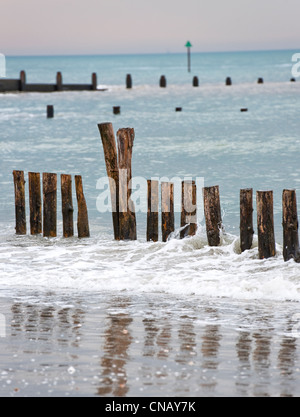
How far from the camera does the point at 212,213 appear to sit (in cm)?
993

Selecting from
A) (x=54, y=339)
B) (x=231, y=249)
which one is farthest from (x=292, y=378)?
(x=231, y=249)

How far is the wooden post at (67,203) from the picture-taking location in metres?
11.0

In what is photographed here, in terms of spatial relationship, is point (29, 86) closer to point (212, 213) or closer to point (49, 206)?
point (49, 206)

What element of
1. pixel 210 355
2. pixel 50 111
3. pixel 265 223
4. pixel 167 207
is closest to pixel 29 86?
pixel 50 111

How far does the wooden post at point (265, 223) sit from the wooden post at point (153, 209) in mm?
1756

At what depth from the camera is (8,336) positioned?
6.31 m

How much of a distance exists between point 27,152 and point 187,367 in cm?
2154

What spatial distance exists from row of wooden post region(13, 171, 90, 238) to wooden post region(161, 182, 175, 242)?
1.36m

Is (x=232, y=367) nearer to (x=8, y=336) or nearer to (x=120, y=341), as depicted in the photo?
(x=120, y=341)

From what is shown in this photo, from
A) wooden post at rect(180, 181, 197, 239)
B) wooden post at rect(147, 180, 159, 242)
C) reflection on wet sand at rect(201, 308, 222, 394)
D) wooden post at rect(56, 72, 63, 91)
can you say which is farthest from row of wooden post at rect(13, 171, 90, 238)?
wooden post at rect(56, 72, 63, 91)

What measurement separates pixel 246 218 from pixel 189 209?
110cm

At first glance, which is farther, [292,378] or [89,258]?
[89,258]

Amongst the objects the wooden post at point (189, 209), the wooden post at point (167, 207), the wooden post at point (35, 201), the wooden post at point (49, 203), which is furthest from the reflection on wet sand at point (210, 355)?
the wooden post at point (35, 201)
